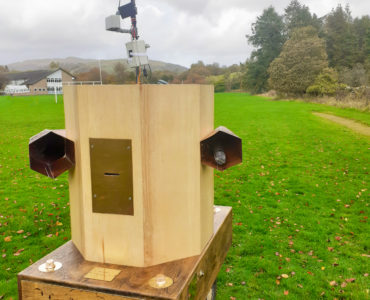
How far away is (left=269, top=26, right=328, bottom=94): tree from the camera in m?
38.8

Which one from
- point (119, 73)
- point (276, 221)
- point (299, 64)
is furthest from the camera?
point (299, 64)

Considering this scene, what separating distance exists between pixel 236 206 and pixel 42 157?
4.70 metres

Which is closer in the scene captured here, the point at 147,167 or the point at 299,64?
the point at 147,167

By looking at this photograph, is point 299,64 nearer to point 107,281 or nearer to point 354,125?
point 354,125

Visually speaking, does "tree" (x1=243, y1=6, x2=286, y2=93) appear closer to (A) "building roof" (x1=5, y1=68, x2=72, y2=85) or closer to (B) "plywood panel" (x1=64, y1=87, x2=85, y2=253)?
(A) "building roof" (x1=5, y1=68, x2=72, y2=85)

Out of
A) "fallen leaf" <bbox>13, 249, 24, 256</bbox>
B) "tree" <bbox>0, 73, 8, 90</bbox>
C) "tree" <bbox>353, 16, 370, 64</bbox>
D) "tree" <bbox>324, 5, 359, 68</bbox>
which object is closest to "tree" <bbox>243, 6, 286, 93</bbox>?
"tree" <bbox>324, 5, 359, 68</bbox>

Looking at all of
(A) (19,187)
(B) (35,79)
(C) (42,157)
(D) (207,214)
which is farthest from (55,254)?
(B) (35,79)

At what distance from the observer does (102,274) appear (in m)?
2.06

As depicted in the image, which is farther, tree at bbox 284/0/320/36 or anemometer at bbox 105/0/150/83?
tree at bbox 284/0/320/36

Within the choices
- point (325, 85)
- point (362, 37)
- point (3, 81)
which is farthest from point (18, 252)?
point (3, 81)

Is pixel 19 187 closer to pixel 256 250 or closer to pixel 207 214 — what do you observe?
pixel 256 250

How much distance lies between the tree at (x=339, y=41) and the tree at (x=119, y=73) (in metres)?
53.0

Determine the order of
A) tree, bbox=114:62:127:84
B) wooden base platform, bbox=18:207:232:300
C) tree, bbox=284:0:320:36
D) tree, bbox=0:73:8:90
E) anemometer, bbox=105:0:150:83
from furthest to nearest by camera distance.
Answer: tree, bbox=0:73:8:90
tree, bbox=284:0:320:36
tree, bbox=114:62:127:84
anemometer, bbox=105:0:150:83
wooden base platform, bbox=18:207:232:300

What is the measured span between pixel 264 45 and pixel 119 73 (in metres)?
57.5
